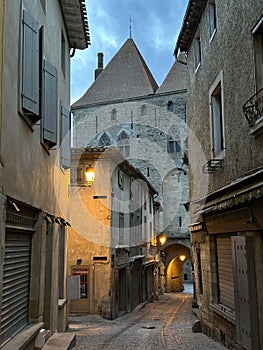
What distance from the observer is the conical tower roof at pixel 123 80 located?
137 feet

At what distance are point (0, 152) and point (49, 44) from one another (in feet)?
15.0

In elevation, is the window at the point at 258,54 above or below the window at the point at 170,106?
below

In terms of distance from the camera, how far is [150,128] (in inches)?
1572

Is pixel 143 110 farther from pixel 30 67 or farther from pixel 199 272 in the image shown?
pixel 30 67

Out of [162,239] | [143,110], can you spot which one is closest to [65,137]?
[162,239]

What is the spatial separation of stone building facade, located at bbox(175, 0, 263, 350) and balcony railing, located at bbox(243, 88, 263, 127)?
2cm

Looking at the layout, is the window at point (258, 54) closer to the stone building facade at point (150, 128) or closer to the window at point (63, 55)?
the window at point (63, 55)

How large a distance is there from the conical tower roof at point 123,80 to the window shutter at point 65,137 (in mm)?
30181

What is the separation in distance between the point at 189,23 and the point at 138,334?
9169 mm

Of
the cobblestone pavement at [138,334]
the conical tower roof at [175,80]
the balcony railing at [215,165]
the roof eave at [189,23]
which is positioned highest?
the conical tower roof at [175,80]

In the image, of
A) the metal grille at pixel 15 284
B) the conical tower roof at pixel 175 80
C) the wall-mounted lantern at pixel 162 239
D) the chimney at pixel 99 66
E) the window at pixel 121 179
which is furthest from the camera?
the chimney at pixel 99 66

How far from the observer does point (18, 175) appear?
227 inches

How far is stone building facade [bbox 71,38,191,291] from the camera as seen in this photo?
3809 cm

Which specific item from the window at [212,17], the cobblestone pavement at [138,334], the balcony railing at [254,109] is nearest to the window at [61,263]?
the cobblestone pavement at [138,334]
